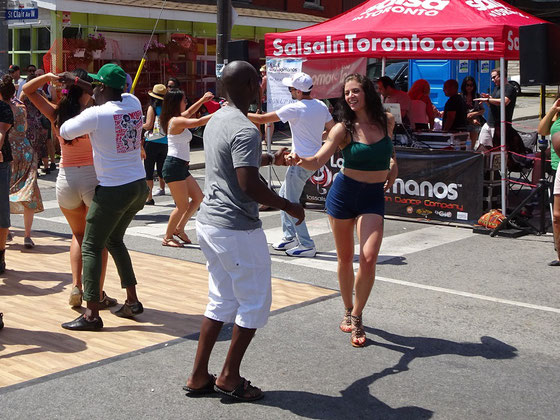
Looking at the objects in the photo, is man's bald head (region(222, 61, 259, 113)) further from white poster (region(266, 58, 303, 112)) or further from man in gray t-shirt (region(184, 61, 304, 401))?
white poster (region(266, 58, 303, 112))

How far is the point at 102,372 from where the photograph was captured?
17.5ft

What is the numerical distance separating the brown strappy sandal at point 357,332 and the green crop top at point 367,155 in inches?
42.8

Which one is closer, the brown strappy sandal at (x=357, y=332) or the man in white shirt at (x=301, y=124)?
the brown strappy sandal at (x=357, y=332)

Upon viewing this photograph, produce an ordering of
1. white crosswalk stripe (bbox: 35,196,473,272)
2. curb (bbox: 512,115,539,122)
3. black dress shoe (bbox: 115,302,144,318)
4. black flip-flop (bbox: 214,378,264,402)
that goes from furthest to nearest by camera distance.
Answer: curb (bbox: 512,115,539,122) < white crosswalk stripe (bbox: 35,196,473,272) < black dress shoe (bbox: 115,302,144,318) < black flip-flop (bbox: 214,378,264,402)

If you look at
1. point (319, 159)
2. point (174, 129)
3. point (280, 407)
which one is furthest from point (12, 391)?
point (174, 129)

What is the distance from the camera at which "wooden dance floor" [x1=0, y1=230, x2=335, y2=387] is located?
5.68m

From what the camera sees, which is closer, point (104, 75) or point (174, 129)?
point (104, 75)

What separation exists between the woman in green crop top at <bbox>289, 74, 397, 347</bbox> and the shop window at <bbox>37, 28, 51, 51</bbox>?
48.5ft

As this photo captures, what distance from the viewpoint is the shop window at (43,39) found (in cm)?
1941

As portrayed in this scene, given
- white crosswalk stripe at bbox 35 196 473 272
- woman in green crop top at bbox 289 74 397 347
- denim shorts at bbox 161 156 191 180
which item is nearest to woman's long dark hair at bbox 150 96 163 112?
white crosswalk stripe at bbox 35 196 473 272

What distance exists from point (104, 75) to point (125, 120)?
0.36m

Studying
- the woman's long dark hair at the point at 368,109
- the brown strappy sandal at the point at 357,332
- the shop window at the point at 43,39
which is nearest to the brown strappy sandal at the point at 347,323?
the brown strappy sandal at the point at 357,332

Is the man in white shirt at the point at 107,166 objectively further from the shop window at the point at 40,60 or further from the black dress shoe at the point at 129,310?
the shop window at the point at 40,60

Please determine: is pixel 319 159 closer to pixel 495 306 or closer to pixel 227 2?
pixel 495 306
